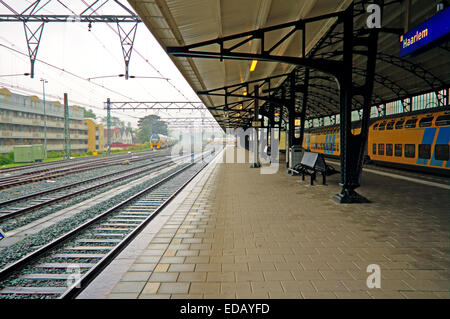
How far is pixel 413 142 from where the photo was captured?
40.9 feet

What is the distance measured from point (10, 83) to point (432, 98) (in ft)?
115

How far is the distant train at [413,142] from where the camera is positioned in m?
10.8

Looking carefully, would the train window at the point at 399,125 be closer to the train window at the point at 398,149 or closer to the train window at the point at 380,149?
the train window at the point at 398,149

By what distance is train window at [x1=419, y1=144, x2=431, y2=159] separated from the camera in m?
11.5

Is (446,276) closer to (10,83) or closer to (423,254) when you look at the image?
(423,254)

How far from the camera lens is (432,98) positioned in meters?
22.0

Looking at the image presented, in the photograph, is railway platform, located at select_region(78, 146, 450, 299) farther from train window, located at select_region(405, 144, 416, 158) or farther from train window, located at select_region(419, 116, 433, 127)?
train window, located at select_region(405, 144, 416, 158)

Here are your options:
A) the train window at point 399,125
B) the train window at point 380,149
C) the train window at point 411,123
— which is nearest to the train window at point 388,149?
the train window at point 380,149

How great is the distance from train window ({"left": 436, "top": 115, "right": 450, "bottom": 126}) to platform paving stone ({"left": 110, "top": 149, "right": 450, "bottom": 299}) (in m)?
5.26

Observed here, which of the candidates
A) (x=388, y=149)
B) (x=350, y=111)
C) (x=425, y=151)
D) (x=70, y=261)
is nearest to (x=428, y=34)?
(x=350, y=111)

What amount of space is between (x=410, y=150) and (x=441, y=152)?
194cm

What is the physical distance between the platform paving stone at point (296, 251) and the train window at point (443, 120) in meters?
5.26

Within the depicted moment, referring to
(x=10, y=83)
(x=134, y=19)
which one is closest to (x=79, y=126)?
(x=10, y=83)

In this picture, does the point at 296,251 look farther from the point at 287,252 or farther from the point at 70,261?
the point at 70,261
